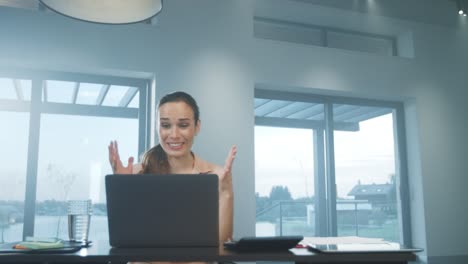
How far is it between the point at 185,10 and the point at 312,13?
141cm

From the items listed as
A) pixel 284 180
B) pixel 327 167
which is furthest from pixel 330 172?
pixel 284 180

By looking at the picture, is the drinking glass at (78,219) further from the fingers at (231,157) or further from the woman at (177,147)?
the fingers at (231,157)

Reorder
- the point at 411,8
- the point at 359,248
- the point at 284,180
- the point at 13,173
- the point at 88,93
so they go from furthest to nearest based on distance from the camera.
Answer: the point at 411,8 < the point at 284,180 < the point at 88,93 < the point at 13,173 < the point at 359,248

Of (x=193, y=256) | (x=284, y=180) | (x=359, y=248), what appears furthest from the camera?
(x=284, y=180)

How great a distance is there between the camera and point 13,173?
12.5ft

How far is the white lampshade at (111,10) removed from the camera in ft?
5.76

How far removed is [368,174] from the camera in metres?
5.11

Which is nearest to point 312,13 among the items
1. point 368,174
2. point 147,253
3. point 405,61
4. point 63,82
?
point 405,61

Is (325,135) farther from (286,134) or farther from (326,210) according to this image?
(326,210)

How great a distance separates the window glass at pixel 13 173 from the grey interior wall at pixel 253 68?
20.5 inches

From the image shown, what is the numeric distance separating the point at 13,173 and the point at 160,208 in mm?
3145

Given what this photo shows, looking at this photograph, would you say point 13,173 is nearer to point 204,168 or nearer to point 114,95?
point 114,95

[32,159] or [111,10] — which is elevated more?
[111,10]

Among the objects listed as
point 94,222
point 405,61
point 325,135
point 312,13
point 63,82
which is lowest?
point 94,222
